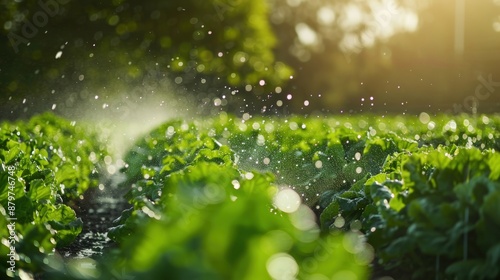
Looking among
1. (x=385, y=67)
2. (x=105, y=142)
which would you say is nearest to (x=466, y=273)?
(x=105, y=142)

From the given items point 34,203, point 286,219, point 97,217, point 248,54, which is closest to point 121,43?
point 248,54

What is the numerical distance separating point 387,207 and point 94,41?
26655mm

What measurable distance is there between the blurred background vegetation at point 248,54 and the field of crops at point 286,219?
1149 centimetres

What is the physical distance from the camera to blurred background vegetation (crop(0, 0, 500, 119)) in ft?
94.1

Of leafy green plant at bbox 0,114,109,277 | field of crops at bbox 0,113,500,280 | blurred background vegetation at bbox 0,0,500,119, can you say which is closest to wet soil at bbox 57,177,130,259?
leafy green plant at bbox 0,114,109,277

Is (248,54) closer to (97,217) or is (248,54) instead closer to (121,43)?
(121,43)

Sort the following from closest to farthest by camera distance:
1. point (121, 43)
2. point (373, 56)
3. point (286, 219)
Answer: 1. point (286, 219)
2. point (121, 43)
3. point (373, 56)

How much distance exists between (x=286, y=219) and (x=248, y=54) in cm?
3035

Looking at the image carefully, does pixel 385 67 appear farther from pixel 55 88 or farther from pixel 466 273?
pixel 466 273

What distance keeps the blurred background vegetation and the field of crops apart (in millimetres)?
11491

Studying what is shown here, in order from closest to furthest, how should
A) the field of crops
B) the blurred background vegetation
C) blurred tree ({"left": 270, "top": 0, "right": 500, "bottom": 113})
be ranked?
the field of crops
the blurred background vegetation
blurred tree ({"left": 270, "top": 0, "right": 500, "bottom": 113})

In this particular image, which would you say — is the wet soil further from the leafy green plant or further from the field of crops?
the field of crops

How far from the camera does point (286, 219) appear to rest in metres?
1.94

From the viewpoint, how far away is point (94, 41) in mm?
29000
